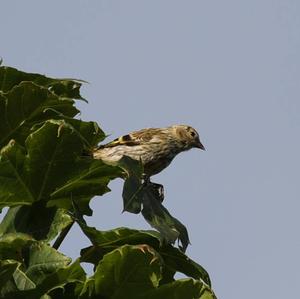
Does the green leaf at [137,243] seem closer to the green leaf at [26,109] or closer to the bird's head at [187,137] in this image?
the green leaf at [26,109]

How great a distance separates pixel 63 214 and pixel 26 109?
72 cm

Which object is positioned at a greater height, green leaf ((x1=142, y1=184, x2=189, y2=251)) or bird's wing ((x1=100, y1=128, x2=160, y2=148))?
green leaf ((x1=142, y1=184, x2=189, y2=251))

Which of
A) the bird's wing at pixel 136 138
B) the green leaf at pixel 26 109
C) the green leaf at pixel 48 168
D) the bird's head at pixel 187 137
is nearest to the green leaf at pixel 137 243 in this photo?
the green leaf at pixel 48 168

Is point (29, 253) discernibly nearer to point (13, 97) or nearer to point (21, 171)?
point (21, 171)

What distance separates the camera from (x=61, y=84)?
16.5ft

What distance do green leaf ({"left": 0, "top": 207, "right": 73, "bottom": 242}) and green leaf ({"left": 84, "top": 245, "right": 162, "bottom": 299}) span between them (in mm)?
326

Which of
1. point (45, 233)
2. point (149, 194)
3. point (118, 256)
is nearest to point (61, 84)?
point (149, 194)

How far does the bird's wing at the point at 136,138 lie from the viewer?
10719mm

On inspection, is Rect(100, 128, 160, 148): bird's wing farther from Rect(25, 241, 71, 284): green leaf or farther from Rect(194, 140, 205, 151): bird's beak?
Rect(25, 241, 71, 284): green leaf

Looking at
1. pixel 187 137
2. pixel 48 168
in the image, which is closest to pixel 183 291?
pixel 48 168

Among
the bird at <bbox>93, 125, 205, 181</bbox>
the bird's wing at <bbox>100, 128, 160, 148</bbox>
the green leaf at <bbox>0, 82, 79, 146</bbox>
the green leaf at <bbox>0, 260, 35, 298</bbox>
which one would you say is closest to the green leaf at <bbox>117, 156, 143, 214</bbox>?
the green leaf at <bbox>0, 82, 79, 146</bbox>

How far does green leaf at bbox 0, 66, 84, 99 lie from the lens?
4777 mm

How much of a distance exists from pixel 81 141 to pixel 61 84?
858 millimetres

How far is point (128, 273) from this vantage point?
12.4ft
